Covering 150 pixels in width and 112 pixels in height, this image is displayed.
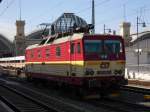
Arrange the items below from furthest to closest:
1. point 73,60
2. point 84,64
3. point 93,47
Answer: point 73,60 → point 93,47 → point 84,64

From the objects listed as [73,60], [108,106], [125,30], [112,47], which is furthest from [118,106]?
[125,30]

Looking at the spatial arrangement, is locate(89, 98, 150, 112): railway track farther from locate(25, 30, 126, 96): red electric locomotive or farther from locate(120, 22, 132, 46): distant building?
locate(120, 22, 132, 46): distant building

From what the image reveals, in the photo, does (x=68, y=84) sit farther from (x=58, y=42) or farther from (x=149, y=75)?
(x=149, y=75)

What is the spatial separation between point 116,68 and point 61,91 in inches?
236

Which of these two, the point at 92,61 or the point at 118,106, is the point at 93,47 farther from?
the point at 118,106

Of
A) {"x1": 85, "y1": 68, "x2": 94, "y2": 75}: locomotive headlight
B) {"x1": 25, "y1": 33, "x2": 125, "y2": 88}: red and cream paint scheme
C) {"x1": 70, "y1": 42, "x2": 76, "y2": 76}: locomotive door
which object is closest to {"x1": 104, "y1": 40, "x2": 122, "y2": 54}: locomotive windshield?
{"x1": 25, "y1": 33, "x2": 125, "y2": 88}: red and cream paint scheme

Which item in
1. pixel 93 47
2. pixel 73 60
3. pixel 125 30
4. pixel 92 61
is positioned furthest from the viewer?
pixel 125 30

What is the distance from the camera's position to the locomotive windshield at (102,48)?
68.7ft

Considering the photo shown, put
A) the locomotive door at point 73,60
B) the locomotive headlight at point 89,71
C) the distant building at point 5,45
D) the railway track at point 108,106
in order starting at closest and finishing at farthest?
1. the railway track at point 108,106
2. the locomotive headlight at point 89,71
3. the locomotive door at point 73,60
4. the distant building at point 5,45

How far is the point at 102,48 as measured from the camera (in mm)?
21344

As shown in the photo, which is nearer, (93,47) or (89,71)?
(89,71)

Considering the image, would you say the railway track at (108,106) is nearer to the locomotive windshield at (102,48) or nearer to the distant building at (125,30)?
the locomotive windshield at (102,48)

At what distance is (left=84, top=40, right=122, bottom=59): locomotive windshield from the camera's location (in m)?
21.0

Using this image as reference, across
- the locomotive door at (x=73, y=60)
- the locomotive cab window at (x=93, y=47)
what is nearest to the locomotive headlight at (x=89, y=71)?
the locomotive cab window at (x=93, y=47)
